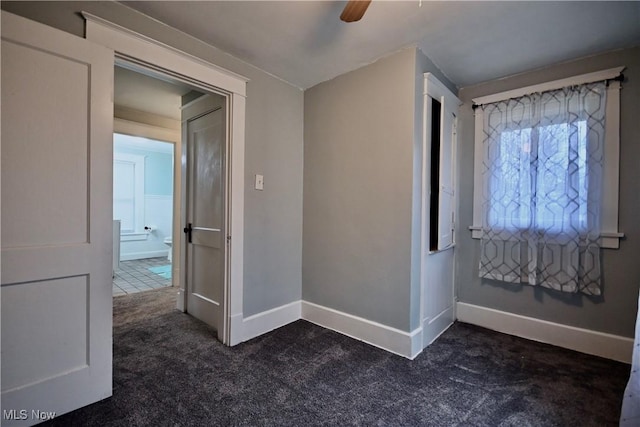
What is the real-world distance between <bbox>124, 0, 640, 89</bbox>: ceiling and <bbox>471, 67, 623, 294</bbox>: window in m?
0.33

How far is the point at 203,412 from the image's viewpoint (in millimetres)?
1521

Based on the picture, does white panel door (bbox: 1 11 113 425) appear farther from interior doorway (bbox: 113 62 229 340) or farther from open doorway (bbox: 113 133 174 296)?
open doorway (bbox: 113 133 174 296)

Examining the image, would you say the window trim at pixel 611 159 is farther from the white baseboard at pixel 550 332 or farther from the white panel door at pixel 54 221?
the white panel door at pixel 54 221

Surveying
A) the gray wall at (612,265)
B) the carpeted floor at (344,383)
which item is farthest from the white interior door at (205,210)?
the gray wall at (612,265)

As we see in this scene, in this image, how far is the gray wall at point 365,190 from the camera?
2131 mm

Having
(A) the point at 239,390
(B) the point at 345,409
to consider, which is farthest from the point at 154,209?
(B) the point at 345,409

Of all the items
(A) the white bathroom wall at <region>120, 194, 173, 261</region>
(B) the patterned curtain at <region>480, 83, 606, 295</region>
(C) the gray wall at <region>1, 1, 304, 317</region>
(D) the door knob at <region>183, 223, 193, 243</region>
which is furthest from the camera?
(A) the white bathroom wall at <region>120, 194, 173, 261</region>

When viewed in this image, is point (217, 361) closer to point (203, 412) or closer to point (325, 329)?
point (203, 412)

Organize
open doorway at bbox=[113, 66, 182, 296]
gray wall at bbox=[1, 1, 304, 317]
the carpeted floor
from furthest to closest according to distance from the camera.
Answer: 1. open doorway at bbox=[113, 66, 182, 296]
2. gray wall at bbox=[1, 1, 304, 317]
3. the carpeted floor

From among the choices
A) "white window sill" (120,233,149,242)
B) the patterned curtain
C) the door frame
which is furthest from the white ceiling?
"white window sill" (120,233,149,242)

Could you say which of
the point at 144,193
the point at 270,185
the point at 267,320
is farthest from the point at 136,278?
the point at 270,185

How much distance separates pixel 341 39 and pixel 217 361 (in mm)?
2457

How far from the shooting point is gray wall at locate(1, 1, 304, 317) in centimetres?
238

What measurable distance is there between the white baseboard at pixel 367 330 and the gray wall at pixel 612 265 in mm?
1091
